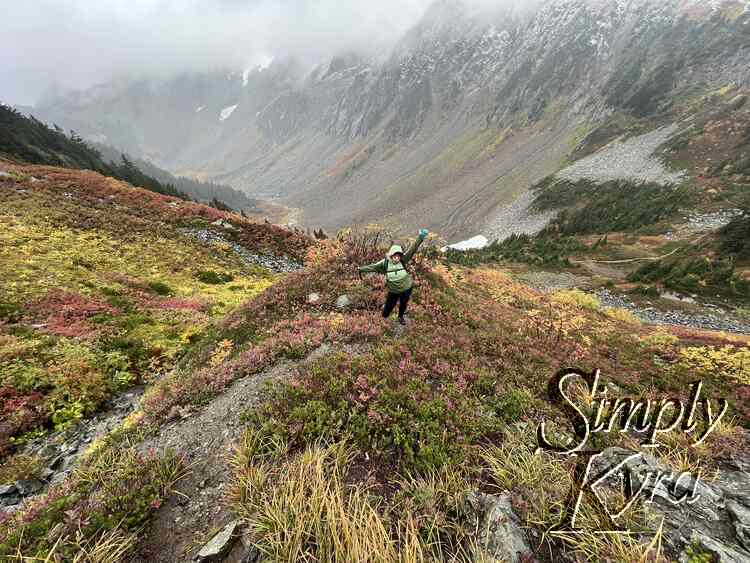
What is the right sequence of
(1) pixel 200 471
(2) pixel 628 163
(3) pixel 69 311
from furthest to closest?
(2) pixel 628 163
(3) pixel 69 311
(1) pixel 200 471

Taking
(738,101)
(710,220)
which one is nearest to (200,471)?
(710,220)

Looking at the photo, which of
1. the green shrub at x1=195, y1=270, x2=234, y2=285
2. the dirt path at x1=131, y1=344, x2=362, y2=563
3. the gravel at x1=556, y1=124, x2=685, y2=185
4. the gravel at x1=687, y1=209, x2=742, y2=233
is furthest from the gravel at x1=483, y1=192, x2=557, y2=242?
the dirt path at x1=131, y1=344, x2=362, y2=563

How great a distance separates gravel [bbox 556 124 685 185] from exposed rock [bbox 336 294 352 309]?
9426cm

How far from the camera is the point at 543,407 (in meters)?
6.73

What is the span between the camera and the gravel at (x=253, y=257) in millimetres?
28219

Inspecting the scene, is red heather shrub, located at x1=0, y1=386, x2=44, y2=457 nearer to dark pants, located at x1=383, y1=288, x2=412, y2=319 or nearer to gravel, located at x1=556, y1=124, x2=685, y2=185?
dark pants, located at x1=383, y1=288, x2=412, y2=319

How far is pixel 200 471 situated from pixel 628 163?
121 m

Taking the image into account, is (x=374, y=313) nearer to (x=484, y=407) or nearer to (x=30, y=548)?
(x=484, y=407)

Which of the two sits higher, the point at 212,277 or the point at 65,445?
the point at 212,277

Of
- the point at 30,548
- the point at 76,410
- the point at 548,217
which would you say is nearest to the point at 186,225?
the point at 76,410

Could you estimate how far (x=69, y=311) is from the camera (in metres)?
12.6

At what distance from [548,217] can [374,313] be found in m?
94.4

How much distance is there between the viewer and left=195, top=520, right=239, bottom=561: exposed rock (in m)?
3.91

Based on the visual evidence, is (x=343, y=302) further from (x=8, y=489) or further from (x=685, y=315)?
(x=685, y=315)
